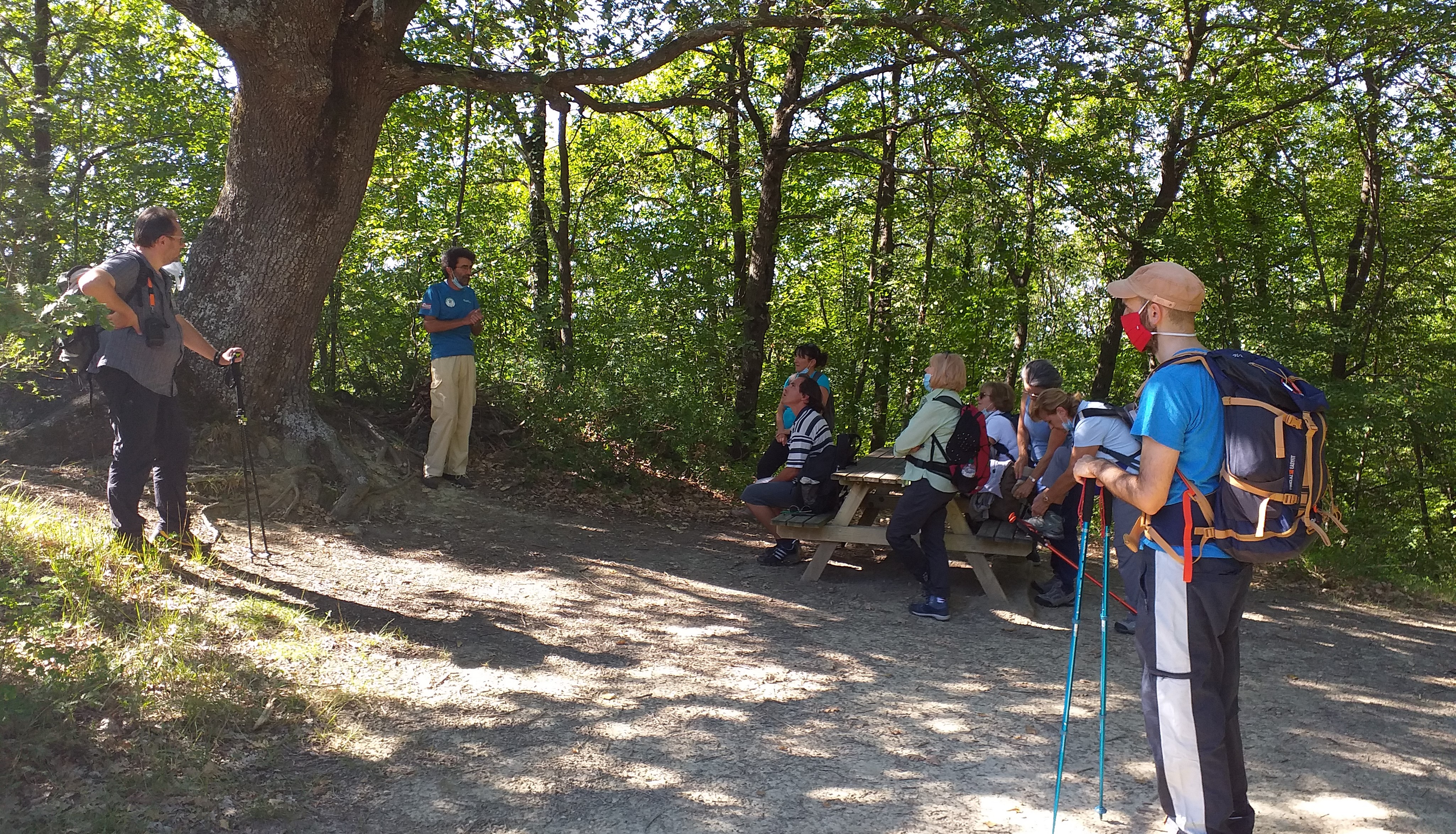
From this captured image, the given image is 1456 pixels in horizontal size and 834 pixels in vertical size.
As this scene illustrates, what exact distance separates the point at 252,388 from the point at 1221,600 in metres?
6.82

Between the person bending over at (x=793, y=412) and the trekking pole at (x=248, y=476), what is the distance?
151 inches

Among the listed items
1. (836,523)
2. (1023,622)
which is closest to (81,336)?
(836,523)

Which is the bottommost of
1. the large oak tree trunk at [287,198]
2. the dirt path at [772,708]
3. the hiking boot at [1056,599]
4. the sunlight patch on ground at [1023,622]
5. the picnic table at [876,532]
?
the dirt path at [772,708]

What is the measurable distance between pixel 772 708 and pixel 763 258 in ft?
26.2

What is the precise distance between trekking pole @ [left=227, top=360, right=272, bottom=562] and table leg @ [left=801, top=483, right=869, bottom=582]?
366 cm

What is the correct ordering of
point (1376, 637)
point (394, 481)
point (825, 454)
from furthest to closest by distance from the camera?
point (394, 481), point (825, 454), point (1376, 637)

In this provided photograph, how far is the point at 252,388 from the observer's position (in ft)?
23.5

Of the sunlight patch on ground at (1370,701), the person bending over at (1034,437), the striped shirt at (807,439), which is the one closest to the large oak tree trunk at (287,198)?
the striped shirt at (807,439)

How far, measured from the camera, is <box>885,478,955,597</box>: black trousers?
19.4 ft

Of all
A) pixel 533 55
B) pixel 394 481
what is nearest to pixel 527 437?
pixel 394 481

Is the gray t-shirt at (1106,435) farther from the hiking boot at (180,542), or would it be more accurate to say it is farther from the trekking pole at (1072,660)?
the hiking boot at (180,542)

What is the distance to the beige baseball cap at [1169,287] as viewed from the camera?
2.87 m

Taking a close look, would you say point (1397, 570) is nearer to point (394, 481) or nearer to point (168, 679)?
point (394, 481)

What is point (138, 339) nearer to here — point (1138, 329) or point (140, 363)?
point (140, 363)
